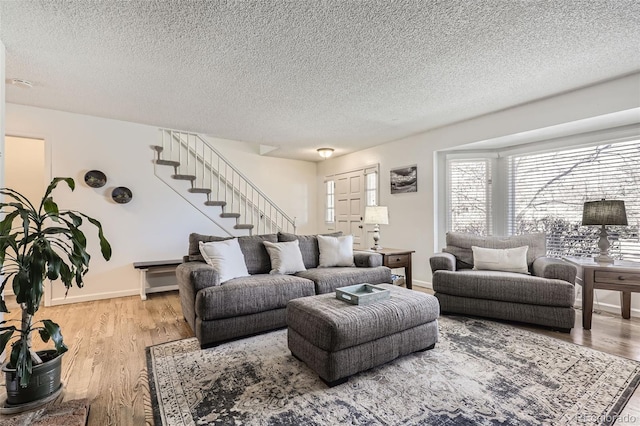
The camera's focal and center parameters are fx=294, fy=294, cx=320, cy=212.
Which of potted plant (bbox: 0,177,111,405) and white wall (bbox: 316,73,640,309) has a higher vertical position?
white wall (bbox: 316,73,640,309)

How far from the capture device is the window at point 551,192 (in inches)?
127

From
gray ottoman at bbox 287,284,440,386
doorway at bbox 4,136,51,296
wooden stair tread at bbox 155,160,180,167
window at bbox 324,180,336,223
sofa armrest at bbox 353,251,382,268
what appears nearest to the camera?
gray ottoman at bbox 287,284,440,386

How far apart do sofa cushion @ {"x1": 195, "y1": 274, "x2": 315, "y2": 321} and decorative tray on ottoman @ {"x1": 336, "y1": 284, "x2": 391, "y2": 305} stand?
67 centimetres

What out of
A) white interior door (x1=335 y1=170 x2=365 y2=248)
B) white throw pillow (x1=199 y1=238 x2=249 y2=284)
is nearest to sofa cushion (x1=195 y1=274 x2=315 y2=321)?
white throw pillow (x1=199 y1=238 x2=249 y2=284)

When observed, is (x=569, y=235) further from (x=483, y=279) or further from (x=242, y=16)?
(x=242, y=16)

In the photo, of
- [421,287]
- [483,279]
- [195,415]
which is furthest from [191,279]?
[421,287]

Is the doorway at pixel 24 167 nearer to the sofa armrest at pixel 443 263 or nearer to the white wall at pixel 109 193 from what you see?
the white wall at pixel 109 193

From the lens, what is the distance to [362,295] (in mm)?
2143

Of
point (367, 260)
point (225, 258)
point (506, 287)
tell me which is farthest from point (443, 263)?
point (225, 258)

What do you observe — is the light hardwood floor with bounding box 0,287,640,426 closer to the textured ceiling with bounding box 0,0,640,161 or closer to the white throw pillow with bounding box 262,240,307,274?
the white throw pillow with bounding box 262,240,307,274

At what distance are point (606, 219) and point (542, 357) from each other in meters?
1.65

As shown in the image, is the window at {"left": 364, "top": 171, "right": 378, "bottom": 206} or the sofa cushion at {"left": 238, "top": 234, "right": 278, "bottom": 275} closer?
the sofa cushion at {"left": 238, "top": 234, "right": 278, "bottom": 275}

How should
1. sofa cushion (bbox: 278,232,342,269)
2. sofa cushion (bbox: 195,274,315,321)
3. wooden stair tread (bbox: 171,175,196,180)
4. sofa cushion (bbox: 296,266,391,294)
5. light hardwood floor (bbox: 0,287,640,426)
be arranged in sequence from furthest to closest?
wooden stair tread (bbox: 171,175,196,180), sofa cushion (bbox: 278,232,342,269), sofa cushion (bbox: 296,266,391,294), sofa cushion (bbox: 195,274,315,321), light hardwood floor (bbox: 0,287,640,426)

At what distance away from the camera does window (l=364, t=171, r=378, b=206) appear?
5.46 m
